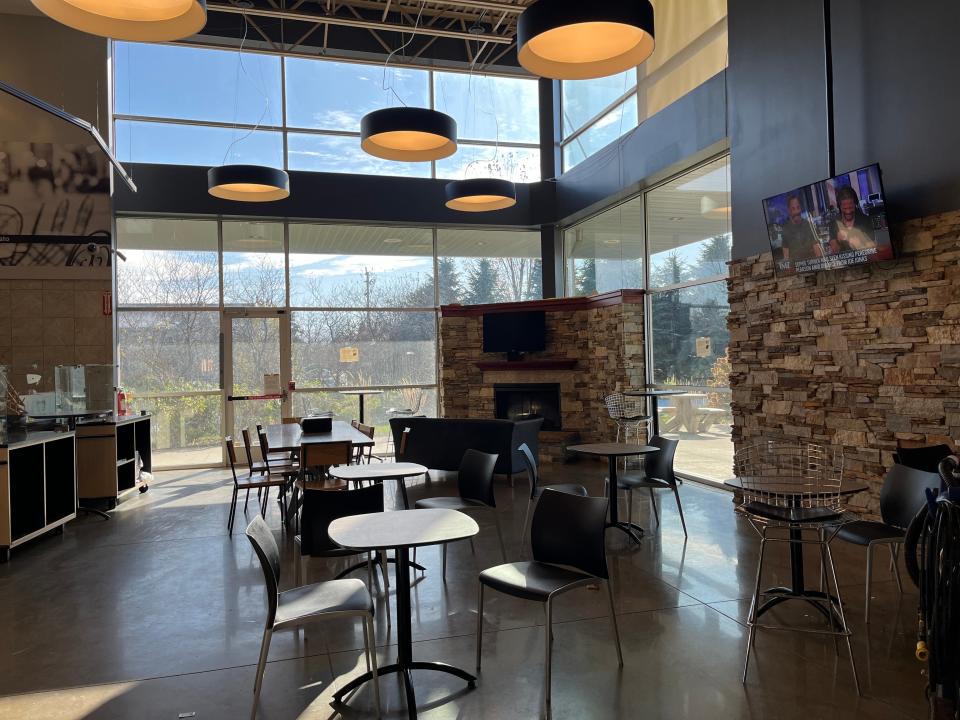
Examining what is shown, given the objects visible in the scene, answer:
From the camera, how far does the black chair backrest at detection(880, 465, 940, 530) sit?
3557 mm

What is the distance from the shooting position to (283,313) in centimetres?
1038

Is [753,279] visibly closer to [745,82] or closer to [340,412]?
[745,82]

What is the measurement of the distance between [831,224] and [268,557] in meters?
4.72

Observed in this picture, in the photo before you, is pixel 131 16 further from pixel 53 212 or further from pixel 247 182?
pixel 53 212

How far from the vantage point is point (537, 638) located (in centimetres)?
356

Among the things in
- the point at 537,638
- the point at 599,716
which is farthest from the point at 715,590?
the point at 599,716

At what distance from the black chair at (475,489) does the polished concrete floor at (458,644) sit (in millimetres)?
456

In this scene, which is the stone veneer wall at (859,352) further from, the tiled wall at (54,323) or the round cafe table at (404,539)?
the tiled wall at (54,323)

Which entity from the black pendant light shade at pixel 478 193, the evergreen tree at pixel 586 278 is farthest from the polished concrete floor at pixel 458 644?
the evergreen tree at pixel 586 278

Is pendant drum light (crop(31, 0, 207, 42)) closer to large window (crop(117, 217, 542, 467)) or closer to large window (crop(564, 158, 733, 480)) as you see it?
large window (crop(564, 158, 733, 480))

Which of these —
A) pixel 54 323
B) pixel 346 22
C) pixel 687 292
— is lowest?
pixel 54 323

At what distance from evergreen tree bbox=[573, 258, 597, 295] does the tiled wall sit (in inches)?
266

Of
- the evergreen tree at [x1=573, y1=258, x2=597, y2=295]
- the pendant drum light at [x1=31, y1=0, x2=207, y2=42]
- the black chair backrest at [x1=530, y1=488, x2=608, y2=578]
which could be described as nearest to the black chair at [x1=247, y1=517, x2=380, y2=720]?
the black chair backrest at [x1=530, y1=488, x2=608, y2=578]

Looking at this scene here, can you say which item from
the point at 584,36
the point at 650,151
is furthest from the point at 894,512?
the point at 650,151
